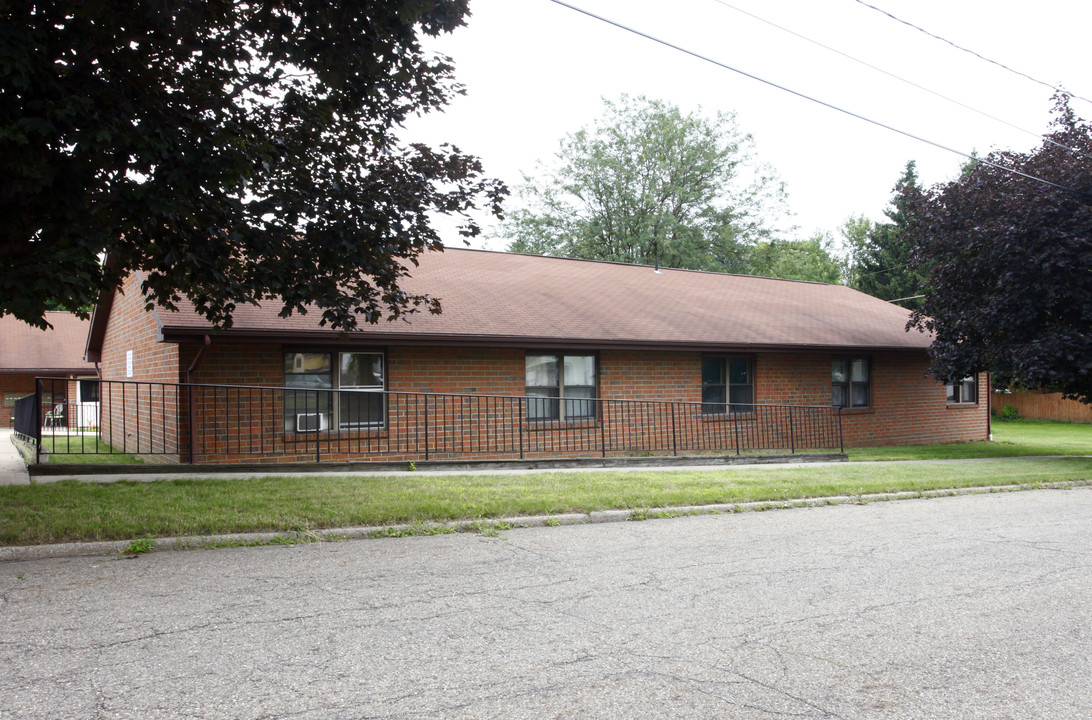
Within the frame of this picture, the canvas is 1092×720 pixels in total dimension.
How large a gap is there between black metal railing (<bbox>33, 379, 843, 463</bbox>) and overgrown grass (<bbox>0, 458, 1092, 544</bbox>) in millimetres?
1906

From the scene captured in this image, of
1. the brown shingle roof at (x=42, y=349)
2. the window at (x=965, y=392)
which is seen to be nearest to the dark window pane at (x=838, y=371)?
the window at (x=965, y=392)

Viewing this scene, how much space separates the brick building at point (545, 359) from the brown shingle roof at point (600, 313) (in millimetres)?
63

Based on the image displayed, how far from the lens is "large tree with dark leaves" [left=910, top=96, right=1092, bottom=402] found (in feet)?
57.7

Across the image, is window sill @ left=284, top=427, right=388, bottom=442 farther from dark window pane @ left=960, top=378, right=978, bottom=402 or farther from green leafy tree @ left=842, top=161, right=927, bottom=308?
green leafy tree @ left=842, top=161, right=927, bottom=308

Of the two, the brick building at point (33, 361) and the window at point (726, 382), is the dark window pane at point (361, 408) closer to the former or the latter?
the window at point (726, 382)

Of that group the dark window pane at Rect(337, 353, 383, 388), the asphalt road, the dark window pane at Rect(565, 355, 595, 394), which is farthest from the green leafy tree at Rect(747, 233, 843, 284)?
the asphalt road

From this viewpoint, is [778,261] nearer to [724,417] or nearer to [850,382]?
[850,382]

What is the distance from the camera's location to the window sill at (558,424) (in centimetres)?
1590

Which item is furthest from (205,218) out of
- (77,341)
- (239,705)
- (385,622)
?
(77,341)

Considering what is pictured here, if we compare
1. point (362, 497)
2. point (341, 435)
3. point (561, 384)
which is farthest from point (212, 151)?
point (561, 384)

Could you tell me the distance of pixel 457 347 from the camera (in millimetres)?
15570

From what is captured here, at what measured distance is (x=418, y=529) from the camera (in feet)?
27.0

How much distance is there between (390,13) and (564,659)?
592cm

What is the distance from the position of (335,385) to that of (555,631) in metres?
10.5
